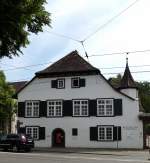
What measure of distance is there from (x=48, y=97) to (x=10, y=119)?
62.8 ft

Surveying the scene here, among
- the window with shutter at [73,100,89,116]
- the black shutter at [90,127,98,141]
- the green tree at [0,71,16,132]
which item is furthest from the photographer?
the green tree at [0,71,16,132]

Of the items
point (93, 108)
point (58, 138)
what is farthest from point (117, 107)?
point (58, 138)

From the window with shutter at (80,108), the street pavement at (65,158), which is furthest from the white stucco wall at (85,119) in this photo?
the street pavement at (65,158)

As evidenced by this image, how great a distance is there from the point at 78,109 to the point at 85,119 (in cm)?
132

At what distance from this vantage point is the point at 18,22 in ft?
50.6

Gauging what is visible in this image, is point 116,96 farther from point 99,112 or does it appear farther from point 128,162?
point 128,162

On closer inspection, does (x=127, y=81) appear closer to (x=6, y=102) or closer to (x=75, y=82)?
(x=75, y=82)

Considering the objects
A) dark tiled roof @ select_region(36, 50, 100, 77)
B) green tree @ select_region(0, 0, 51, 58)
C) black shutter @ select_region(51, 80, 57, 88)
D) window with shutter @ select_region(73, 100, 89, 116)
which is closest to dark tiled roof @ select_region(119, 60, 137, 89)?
dark tiled roof @ select_region(36, 50, 100, 77)

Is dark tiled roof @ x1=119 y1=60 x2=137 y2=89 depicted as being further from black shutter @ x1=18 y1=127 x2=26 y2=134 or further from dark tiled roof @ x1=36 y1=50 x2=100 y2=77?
black shutter @ x1=18 y1=127 x2=26 y2=134

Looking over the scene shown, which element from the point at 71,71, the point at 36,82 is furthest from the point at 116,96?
the point at 36,82

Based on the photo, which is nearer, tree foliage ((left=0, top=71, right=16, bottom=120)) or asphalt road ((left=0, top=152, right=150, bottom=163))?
asphalt road ((left=0, top=152, right=150, bottom=163))

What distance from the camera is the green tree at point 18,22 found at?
585 inches

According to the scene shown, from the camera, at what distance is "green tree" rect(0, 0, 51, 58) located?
14.9m

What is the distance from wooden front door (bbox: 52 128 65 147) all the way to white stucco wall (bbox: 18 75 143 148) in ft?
1.40
